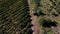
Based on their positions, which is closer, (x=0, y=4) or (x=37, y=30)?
(x=37, y=30)

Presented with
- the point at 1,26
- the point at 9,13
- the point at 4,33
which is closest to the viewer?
the point at 4,33

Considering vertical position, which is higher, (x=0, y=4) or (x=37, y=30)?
(x=0, y=4)

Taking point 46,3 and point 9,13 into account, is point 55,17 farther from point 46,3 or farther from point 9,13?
point 9,13

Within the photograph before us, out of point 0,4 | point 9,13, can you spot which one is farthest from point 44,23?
point 0,4

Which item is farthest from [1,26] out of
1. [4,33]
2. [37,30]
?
[37,30]

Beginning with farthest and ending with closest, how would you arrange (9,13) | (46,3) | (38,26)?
(46,3) → (9,13) → (38,26)

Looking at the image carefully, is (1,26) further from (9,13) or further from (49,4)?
(49,4)
